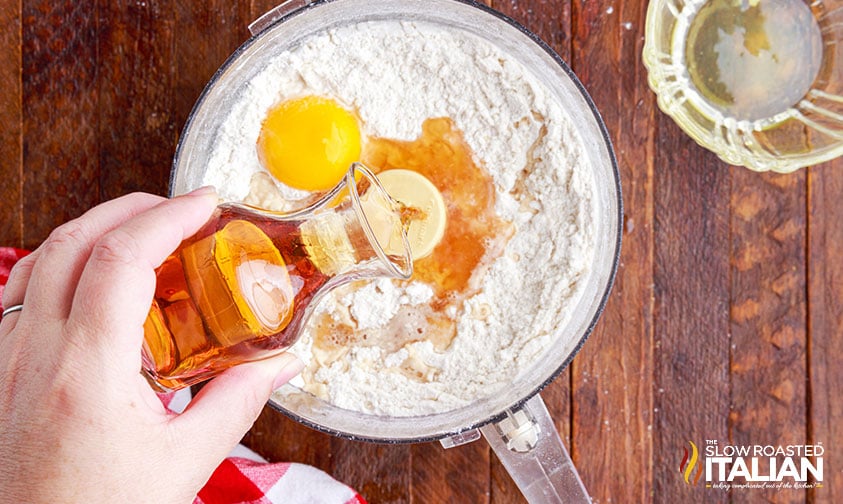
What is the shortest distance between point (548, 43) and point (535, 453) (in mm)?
659

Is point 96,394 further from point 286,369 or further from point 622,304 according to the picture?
point 622,304

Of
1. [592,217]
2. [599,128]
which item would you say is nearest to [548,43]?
[599,128]

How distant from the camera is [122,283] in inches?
25.9

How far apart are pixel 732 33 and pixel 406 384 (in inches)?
31.7

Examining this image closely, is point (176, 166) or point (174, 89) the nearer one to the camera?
point (176, 166)

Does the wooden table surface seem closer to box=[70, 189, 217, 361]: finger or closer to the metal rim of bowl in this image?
the metal rim of bowl

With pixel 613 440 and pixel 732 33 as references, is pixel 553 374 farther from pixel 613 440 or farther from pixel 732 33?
pixel 732 33

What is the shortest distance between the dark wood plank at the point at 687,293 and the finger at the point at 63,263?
85cm

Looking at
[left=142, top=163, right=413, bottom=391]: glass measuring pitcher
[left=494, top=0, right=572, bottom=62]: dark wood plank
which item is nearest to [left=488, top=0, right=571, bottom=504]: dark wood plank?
[left=494, top=0, right=572, bottom=62]: dark wood plank

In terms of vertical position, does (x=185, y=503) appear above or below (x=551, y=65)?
below

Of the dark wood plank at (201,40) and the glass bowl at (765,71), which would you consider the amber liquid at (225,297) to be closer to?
the dark wood plank at (201,40)

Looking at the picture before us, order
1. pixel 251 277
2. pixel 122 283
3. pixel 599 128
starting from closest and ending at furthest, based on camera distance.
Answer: pixel 122 283
pixel 251 277
pixel 599 128

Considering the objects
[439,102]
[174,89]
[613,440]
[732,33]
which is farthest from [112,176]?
[732,33]

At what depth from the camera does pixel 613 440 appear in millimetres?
1181
